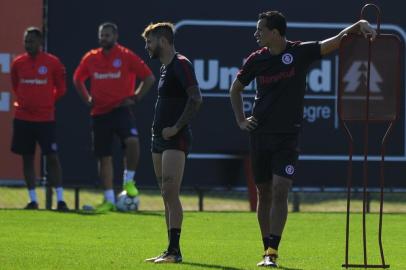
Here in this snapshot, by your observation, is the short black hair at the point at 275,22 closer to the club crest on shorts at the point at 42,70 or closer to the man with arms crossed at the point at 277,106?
the man with arms crossed at the point at 277,106

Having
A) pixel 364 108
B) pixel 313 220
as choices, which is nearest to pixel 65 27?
pixel 313 220

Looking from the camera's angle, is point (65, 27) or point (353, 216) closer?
point (353, 216)

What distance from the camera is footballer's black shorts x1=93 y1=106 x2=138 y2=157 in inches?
584

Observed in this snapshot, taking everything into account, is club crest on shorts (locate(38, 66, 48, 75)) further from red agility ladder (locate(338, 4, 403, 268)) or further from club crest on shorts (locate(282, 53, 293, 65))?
red agility ladder (locate(338, 4, 403, 268))

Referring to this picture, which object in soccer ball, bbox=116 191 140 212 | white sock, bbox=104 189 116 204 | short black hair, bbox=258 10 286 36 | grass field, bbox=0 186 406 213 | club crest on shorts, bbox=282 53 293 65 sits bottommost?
grass field, bbox=0 186 406 213

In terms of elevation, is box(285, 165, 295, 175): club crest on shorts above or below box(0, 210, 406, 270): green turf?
above

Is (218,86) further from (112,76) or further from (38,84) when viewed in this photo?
(38,84)

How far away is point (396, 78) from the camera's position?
799cm

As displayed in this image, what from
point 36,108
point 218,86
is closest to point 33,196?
point 36,108

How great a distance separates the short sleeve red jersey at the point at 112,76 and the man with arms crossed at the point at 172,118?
19.1ft

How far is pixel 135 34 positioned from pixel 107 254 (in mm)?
7503

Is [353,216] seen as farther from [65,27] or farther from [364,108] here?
[364,108]

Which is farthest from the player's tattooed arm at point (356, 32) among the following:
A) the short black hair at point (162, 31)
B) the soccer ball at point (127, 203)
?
the soccer ball at point (127, 203)

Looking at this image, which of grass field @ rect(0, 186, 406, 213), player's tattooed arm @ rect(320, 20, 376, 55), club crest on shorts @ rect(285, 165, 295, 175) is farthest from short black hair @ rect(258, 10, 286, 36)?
grass field @ rect(0, 186, 406, 213)
